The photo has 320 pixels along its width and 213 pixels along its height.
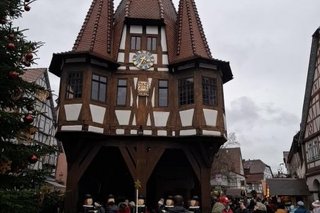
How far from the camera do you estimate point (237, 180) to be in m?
63.2

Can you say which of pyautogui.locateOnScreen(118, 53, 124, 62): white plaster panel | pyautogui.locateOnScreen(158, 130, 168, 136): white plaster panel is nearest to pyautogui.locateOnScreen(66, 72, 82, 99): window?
pyautogui.locateOnScreen(118, 53, 124, 62): white plaster panel

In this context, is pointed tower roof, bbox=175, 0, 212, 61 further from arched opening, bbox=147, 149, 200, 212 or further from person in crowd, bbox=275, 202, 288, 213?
person in crowd, bbox=275, 202, 288, 213

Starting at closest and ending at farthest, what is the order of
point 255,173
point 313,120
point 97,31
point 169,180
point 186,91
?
point 186,91 < point 97,31 < point 169,180 < point 313,120 < point 255,173

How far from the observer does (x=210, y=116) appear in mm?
16250

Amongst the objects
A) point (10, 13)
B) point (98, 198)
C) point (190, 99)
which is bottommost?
point (98, 198)

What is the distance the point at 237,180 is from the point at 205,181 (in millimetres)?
49658

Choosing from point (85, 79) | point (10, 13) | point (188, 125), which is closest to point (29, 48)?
point (10, 13)

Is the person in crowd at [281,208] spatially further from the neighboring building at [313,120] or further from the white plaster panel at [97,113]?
the neighboring building at [313,120]

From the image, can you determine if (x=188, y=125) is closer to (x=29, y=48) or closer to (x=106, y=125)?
(x=106, y=125)

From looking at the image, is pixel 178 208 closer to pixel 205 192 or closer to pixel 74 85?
pixel 205 192

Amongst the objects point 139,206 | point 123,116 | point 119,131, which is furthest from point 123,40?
point 139,206

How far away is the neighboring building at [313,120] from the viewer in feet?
72.1

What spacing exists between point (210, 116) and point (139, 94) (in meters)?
3.48

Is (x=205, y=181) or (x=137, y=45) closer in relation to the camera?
(x=205, y=181)
